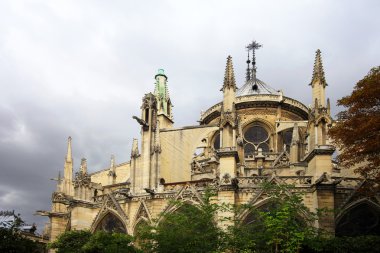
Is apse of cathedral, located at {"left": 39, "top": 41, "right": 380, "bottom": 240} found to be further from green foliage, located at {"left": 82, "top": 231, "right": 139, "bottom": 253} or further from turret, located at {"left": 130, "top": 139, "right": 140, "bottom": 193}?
green foliage, located at {"left": 82, "top": 231, "right": 139, "bottom": 253}

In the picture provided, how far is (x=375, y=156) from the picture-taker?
766 inches

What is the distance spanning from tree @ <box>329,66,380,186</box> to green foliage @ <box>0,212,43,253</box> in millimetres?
13544

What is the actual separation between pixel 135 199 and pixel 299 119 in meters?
20.0

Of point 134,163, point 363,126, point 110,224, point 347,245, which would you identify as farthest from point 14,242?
point 363,126

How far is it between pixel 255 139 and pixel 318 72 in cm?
1475

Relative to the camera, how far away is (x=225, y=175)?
80.4 feet

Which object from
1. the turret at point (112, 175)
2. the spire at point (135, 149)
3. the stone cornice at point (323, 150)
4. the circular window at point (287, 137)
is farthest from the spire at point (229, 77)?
the turret at point (112, 175)

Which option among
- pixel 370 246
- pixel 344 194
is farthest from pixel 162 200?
pixel 370 246

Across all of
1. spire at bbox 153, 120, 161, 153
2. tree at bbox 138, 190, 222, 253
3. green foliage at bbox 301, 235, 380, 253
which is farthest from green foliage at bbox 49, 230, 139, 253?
green foliage at bbox 301, 235, 380, 253

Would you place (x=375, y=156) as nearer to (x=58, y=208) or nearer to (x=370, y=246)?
(x=370, y=246)

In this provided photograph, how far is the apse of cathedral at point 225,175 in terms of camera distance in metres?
23.7

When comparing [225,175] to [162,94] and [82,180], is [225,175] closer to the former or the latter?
[82,180]

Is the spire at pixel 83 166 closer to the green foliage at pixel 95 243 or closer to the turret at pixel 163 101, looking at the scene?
the green foliage at pixel 95 243

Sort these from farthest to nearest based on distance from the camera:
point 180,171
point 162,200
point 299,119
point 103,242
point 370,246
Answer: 1. point 299,119
2. point 180,171
3. point 162,200
4. point 103,242
5. point 370,246
